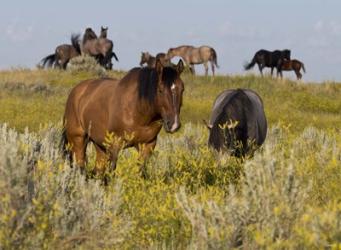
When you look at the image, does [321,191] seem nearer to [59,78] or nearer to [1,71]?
[59,78]

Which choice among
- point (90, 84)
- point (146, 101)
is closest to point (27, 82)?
point (90, 84)

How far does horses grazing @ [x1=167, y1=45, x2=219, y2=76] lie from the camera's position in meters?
45.9

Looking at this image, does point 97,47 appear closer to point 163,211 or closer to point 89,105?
point 89,105

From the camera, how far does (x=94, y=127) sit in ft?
31.3

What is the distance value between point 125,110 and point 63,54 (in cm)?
3353

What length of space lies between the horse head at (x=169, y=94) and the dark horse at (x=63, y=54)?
34.1 metres

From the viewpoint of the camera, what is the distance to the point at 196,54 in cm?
4691

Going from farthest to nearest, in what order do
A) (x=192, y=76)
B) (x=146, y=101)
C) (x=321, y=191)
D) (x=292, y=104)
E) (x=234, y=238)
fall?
(x=192, y=76)
(x=292, y=104)
(x=146, y=101)
(x=321, y=191)
(x=234, y=238)

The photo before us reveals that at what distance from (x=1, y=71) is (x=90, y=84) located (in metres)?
26.8

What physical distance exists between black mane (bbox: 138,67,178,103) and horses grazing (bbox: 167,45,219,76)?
1423 inches

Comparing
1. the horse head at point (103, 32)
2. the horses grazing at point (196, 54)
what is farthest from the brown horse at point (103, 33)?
the horses grazing at point (196, 54)

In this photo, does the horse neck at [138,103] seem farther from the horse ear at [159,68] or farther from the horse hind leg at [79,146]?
the horse hind leg at [79,146]

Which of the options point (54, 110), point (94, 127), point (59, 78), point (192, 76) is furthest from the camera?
point (192, 76)

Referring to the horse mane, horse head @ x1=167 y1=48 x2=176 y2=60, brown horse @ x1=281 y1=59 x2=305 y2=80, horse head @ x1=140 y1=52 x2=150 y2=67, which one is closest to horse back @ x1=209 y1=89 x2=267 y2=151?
the horse mane
